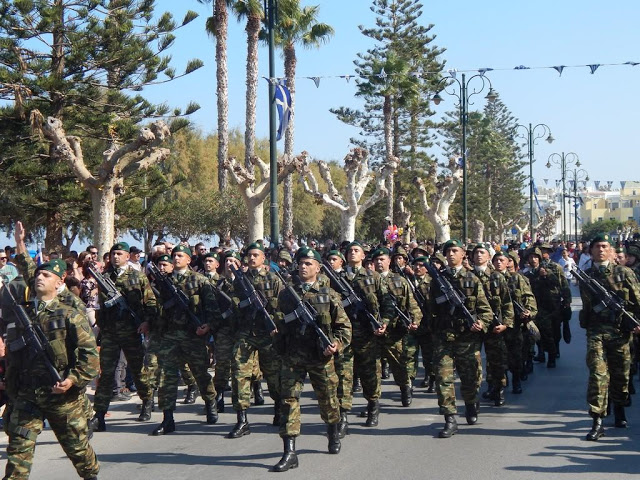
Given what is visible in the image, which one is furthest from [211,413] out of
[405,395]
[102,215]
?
[102,215]

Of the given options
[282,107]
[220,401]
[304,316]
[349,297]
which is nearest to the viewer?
[304,316]

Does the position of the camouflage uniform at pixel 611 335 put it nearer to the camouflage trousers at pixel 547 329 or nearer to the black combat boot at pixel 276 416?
the black combat boot at pixel 276 416

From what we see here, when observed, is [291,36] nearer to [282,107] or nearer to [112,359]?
[282,107]

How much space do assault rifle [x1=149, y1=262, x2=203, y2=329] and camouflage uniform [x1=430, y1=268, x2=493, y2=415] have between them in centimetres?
246

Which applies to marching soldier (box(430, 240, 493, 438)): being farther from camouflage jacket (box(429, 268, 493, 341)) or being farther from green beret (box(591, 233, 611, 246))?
green beret (box(591, 233, 611, 246))

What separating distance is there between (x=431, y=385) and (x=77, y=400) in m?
6.16

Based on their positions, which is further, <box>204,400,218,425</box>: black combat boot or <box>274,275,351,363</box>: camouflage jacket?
<box>204,400,218,425</box>: black combat boot

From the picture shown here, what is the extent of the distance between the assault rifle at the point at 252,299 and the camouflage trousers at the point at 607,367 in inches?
121

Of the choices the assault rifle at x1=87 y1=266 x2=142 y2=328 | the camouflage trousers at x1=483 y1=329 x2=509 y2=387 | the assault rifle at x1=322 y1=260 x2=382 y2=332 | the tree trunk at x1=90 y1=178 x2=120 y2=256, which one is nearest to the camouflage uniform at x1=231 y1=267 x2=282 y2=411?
the assault rifle at x1=322 y1=260 x2=382 y2=332

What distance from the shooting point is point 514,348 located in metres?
11.0

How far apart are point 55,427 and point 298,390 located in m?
2.18

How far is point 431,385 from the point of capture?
11312 millimetres

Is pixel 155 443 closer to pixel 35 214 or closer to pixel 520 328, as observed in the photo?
pixel 520 328

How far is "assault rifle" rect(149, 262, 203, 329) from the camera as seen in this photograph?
8.98m
